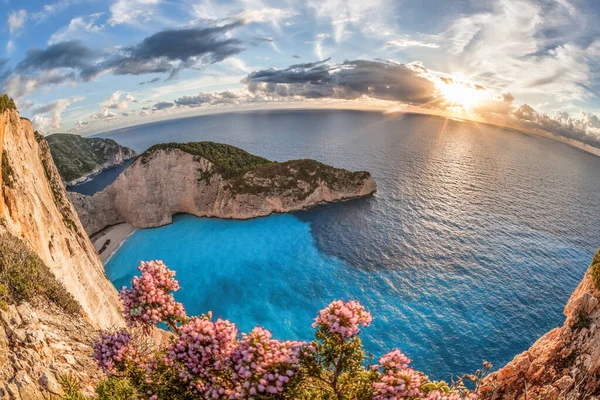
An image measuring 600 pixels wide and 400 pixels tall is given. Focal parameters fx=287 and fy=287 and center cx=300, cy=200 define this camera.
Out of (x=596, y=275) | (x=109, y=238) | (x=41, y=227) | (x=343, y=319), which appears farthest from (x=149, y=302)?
(x=109, y=238)

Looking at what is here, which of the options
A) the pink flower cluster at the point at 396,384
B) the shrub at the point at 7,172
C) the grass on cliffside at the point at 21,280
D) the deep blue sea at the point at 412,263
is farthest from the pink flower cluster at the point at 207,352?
the deep blue sea at the point at 412,263

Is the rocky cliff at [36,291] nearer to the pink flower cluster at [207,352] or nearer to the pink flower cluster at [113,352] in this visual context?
the pink flower cluster at [113,352]

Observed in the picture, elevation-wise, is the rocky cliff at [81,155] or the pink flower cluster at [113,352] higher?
the pink flower cluster at [113,352]

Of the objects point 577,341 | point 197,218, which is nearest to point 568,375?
point 577,341

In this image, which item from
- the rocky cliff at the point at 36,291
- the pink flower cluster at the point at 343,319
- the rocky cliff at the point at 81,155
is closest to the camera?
the pink flower cluster at the point at 343,319

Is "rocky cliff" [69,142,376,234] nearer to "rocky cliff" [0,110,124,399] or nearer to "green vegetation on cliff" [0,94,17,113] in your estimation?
"rocky cliff" [0,110,124,399]

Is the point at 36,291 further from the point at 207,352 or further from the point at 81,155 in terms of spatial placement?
the point at 81,155

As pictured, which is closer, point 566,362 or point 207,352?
point 207,352
